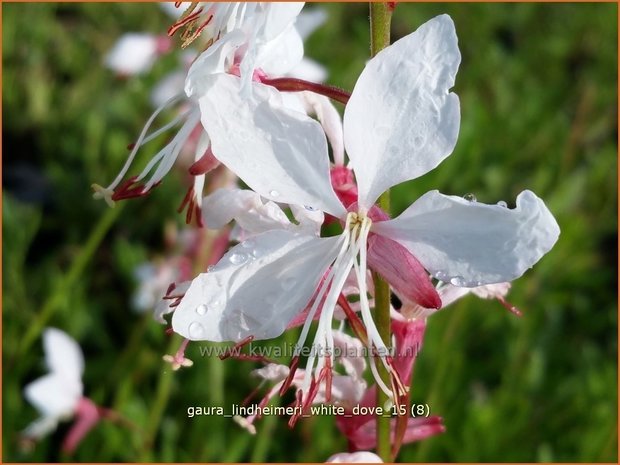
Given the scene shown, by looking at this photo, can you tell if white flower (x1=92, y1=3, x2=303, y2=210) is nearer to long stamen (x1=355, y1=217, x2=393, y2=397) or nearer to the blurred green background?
long stamen (x1=355, y1=217, x2=393, y2=397)

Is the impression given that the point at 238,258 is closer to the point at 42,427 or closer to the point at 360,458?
the point at 360,458

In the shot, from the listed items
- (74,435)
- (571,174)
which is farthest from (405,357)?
(571,174)

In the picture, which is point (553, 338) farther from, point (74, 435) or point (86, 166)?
point (86, 166)

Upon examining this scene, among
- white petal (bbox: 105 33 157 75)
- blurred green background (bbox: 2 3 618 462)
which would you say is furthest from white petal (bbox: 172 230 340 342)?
white petal (bbox: 105 33 157 75)

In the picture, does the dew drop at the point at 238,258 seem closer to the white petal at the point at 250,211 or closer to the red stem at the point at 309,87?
the white petal at the point at 250,211

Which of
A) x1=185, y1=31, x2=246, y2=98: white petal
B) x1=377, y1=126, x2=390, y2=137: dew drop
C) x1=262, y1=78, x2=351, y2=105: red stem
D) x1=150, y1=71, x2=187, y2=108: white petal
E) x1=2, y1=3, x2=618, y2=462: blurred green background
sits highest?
x1=185, y1=31, x2=246, y2=98: white petal

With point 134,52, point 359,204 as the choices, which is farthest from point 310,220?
point 134,52

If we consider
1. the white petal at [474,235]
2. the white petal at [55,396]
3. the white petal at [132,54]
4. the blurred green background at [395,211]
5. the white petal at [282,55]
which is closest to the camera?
the white petal at [474,235]

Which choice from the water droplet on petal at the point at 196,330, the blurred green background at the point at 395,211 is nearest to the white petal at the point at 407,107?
the water droplet on petal at the point at 196,330
